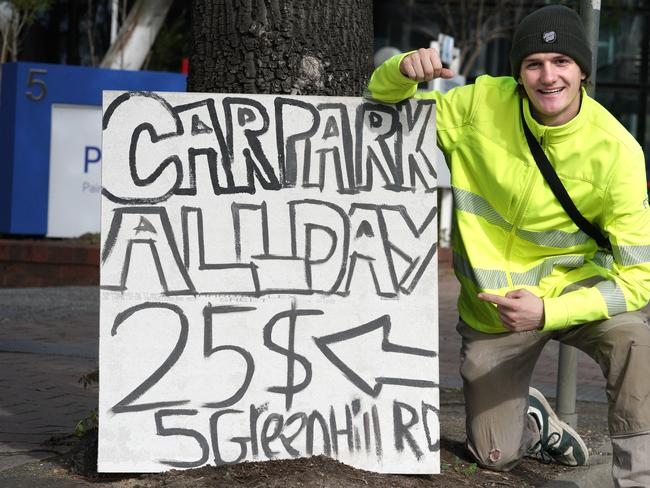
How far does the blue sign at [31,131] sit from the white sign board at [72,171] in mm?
44

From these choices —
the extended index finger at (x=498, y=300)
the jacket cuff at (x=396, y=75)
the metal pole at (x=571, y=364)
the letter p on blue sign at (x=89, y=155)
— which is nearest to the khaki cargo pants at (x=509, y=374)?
the extended index finger at (x=498, y=300)

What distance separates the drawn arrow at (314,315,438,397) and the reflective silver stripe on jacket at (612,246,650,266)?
2.19 feet

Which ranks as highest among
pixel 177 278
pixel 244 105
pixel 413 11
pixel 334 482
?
pixel 413 11

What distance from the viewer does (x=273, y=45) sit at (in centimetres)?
417

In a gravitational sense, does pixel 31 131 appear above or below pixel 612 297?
above

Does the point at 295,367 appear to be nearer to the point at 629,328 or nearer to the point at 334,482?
the point at 334,482

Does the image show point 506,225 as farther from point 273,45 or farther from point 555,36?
point 273,45

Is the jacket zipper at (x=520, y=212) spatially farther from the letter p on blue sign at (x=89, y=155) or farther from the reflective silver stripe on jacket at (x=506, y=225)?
the letter p on blue sign at (x=89, y=155)

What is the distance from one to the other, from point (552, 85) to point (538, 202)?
14.9 inches

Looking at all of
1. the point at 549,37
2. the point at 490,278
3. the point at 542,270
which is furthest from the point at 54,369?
the point at 549,37

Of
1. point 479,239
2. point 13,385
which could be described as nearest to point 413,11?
point 13,385

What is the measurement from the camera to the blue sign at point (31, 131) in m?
11.8

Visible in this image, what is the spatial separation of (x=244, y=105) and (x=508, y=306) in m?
1.04

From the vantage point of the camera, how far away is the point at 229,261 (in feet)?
12.7
